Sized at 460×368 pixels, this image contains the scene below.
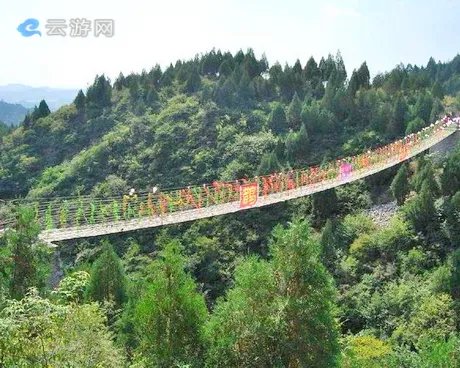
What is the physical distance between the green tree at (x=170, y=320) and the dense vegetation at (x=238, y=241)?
0.07 feet

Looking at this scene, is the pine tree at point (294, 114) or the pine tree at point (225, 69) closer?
the pine tree at point (294, 114)

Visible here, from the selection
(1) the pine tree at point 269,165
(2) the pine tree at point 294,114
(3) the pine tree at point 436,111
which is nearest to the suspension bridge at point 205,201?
(3) the pine tree at point 436,111

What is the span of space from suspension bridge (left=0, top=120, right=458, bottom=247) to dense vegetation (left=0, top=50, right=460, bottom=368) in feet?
3.28

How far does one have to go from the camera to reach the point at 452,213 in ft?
54.9

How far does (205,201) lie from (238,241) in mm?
3386

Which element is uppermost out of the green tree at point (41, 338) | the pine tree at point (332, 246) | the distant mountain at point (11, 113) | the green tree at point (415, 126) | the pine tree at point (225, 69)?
the distant mountain at point (11, 113)

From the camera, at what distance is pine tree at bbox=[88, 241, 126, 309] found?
13.5 metres

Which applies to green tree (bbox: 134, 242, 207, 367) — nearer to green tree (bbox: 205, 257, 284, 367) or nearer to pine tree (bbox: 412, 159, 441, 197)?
green tree (bbox: 205, 257, 284, 367)

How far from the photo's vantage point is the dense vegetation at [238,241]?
723cm

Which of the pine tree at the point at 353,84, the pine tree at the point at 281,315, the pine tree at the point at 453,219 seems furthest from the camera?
the pine tree at the point at 353,84

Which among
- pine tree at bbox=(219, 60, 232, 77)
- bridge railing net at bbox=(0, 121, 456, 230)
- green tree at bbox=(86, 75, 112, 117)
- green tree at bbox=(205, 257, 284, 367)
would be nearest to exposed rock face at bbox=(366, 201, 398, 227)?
bridge railing net at bbox=(0, 121, 456, 230)

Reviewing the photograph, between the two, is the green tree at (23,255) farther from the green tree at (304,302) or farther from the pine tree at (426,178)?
the pine tree at (426,178)

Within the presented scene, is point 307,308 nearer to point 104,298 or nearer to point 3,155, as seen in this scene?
point 104,298

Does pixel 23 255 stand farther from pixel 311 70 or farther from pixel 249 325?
pixel 311 70
